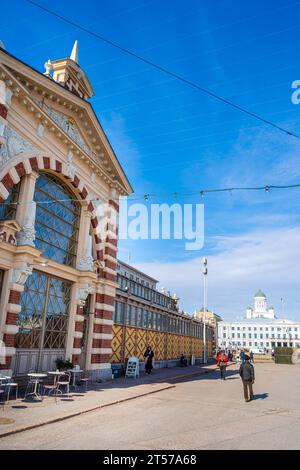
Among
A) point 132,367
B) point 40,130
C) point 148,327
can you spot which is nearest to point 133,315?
point 148,327

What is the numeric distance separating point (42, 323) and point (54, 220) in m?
4.12

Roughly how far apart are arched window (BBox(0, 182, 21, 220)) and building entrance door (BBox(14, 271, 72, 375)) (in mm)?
2390

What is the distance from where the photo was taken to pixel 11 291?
12656mm

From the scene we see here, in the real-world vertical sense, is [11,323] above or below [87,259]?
below

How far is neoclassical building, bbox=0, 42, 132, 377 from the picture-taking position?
12.7 meters

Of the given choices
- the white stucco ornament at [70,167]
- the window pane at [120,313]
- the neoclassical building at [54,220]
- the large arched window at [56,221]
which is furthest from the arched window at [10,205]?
the window pane at [120,313]

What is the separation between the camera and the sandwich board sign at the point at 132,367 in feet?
68.2

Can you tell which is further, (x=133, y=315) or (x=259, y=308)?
(x=259, y=308)

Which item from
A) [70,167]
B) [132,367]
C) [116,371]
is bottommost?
[116,371]

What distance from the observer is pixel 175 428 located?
8.59 m

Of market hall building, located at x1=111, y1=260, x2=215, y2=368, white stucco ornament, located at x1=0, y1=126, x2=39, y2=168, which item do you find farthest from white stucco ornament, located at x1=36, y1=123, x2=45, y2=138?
market hall building, located at x1=111, y1=260, x2=215, y2=368

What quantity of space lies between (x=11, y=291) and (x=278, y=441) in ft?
29.4

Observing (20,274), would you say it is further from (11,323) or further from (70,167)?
(70,167)

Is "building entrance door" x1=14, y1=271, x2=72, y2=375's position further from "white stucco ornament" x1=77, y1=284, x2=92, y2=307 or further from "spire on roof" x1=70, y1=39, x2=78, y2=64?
"spire on roof" x1=70, y1=39, x2=78, y2=64
